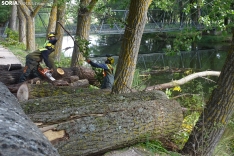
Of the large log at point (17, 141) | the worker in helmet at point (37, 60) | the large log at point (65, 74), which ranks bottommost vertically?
the large log at point (65, 74)

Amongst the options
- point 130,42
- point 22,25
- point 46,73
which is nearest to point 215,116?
point 130,42

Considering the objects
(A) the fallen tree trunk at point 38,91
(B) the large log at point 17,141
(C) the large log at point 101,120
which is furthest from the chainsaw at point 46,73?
(B) the large log at point 17,141

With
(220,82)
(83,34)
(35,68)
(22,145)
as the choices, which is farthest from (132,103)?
(83,34)

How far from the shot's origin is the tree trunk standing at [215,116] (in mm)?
5340

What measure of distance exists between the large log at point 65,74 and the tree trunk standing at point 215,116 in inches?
183

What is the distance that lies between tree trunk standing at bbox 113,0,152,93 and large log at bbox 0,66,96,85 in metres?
3.08

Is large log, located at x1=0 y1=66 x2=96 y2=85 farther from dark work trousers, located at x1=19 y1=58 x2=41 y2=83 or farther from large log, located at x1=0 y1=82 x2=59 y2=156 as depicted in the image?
large log, located at x1=0 y1=82 x2=59 y2=156

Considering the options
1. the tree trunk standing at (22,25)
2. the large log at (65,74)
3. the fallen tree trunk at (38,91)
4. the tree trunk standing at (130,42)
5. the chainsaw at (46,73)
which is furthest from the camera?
the tree trunk standing at (22,25)

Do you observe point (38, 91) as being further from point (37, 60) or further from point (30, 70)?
point (37, 60)

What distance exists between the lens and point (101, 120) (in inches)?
191

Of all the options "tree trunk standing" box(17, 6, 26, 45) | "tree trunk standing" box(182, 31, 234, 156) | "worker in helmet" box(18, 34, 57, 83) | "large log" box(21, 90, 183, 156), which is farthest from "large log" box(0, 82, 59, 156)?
"tree trunk standing" box(17, 6, 26, 45)

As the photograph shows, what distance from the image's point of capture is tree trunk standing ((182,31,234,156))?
17.5ft

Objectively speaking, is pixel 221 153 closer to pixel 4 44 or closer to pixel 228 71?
pixel 228 71

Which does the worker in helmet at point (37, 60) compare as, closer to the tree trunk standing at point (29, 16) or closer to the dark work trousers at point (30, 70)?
the dark work trousers at point (30, 70)
